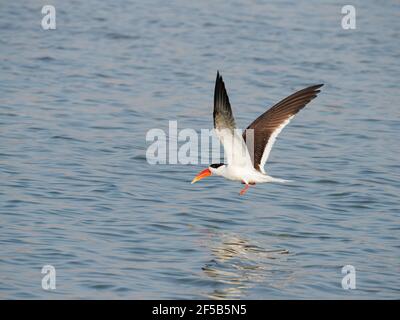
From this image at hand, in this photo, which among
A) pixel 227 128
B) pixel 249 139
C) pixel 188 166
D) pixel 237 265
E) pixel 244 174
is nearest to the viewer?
pixel 237 265

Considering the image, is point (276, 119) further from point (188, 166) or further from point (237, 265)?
point (188, 166)

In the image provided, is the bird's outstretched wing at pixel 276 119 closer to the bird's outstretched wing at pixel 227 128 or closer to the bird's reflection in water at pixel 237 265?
the bird's outstretched wing at pixel 227 128

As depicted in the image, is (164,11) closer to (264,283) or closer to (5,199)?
(5,199)

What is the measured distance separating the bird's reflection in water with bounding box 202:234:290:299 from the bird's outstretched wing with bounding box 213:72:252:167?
0.87 m

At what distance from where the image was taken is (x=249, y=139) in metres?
10.3

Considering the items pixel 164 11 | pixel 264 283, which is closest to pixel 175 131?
pixel 264 283

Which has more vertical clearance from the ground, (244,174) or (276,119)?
(276,119)

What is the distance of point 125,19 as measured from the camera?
2153 centimetres

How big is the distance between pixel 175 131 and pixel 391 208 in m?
3.97

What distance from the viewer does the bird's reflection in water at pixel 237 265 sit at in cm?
862

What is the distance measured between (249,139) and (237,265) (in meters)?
1.70

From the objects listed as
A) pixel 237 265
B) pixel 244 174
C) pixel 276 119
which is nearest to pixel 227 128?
pixel 244 174

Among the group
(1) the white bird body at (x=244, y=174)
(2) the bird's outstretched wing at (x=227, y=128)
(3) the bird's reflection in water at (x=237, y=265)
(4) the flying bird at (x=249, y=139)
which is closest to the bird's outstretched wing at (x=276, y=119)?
(4) the flying bird at (x=249, y=139)

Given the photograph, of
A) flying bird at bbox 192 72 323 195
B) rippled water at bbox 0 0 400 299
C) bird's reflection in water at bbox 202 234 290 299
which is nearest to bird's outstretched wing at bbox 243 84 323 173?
flying bird at bbox 192 72 323 195
